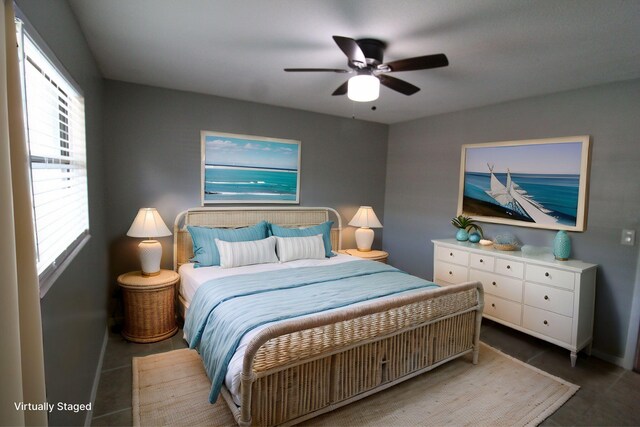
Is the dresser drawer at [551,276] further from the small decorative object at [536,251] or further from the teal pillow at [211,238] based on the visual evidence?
the teal pillow at [211,238]

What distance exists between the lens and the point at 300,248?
360 centimetres

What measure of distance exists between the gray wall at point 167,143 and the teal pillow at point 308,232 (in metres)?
0.54

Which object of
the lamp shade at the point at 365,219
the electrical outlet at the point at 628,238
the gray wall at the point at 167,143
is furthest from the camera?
the lamp shade at the point at 365,219

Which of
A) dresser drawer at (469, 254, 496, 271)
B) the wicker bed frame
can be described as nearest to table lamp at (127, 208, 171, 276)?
the wicker bed frame

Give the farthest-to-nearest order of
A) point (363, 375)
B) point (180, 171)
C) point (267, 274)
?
point (180, 171) < point (267, 274) < point (363, 375)

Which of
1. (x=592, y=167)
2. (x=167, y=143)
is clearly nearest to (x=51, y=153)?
Answer: (x=167, y=143)

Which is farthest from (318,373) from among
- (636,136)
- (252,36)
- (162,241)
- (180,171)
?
(636,136)

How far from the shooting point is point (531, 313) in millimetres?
3066

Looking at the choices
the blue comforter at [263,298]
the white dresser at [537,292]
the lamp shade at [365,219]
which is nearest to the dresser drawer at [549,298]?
the white dresser at [537,292]

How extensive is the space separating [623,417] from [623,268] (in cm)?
125

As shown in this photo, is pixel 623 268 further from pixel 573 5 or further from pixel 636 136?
pixel 573 5

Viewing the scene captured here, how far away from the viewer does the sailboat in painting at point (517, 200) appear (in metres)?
3.32

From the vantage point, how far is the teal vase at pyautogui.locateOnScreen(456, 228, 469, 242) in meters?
3.85

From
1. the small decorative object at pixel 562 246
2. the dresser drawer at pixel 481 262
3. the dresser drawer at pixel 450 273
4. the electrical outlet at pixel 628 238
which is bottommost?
the dresser drawer at pixel 450 273
